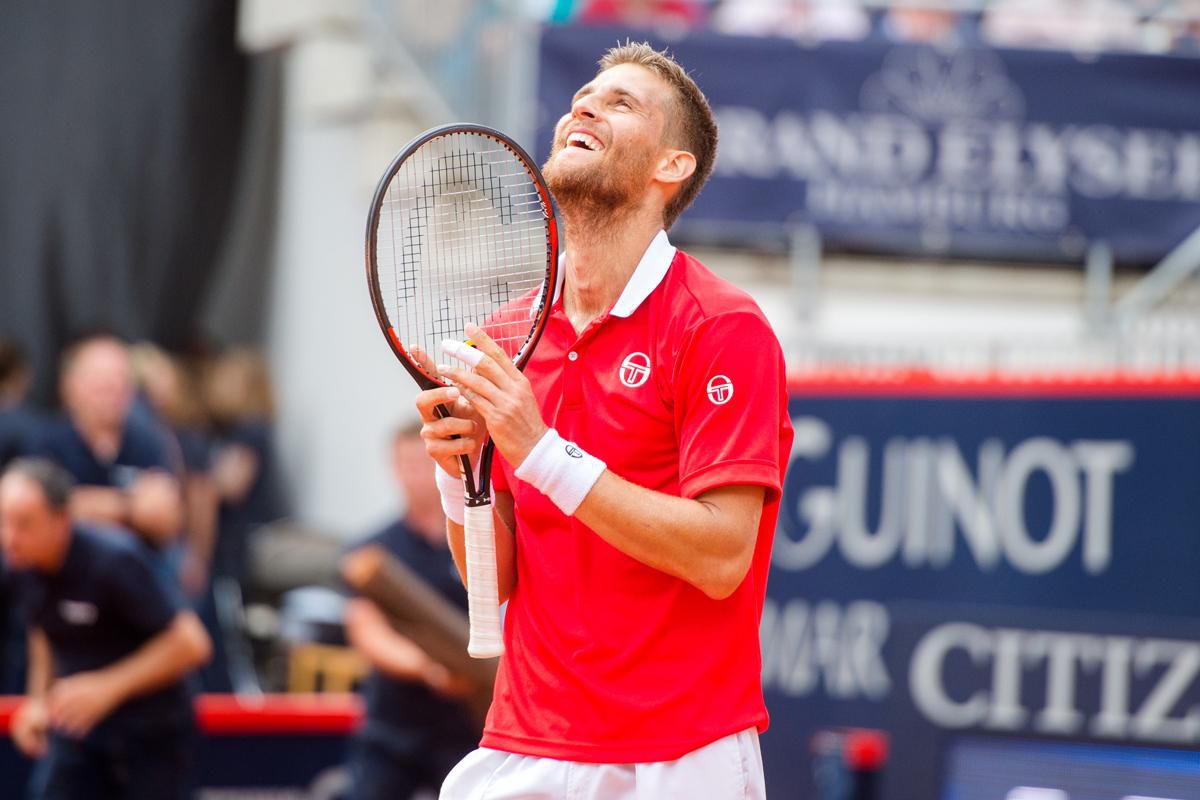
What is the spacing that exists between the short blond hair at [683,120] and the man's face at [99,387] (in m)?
5.96

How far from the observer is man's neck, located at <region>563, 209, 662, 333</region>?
310cm

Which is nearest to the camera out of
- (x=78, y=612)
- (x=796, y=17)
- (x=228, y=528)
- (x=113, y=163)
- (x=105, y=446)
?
(x=78, y=612)

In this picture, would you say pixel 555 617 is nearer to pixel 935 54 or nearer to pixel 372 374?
pixel 935 54

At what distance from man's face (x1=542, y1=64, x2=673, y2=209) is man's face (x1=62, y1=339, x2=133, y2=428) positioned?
6019mm

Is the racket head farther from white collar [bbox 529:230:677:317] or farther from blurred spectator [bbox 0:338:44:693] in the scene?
blurred spectator [bbox 0:338:44:693]

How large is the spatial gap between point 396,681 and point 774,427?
3.94m

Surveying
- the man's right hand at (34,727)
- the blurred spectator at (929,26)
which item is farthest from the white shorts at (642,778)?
the blurred spectator at (929,26)

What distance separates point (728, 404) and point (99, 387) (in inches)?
251

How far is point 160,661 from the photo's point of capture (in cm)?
650

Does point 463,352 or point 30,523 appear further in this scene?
point 30,523

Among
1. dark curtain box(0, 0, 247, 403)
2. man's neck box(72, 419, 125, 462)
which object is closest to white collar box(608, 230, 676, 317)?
man's neck box(72, 419, 125, 462)

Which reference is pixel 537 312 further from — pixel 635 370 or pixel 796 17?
pixel 796 17

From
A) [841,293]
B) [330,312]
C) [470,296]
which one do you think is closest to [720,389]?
[470,296]

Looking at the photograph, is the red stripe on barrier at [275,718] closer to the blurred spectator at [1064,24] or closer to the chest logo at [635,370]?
the chest logo at [635,370]
